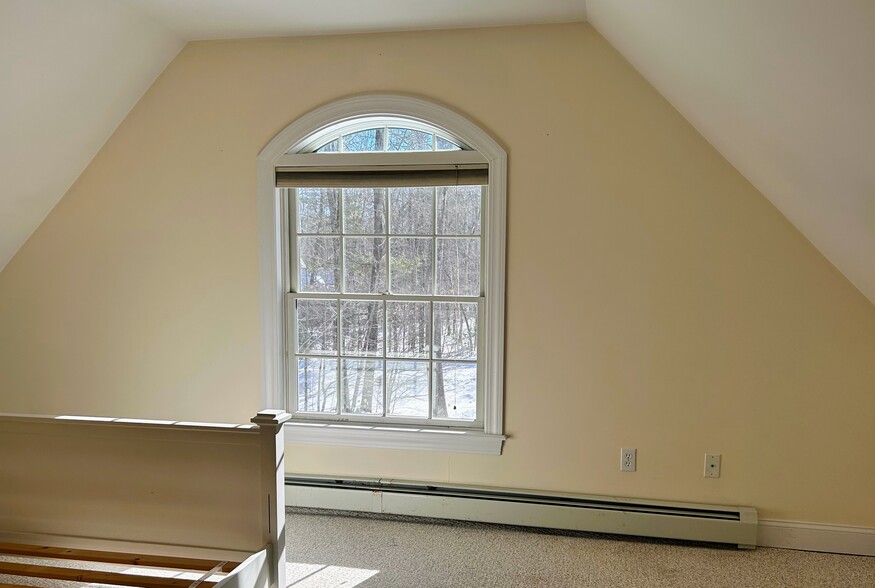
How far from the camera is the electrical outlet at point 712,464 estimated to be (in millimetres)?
2889

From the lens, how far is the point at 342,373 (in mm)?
3311

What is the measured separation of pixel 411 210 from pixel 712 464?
6.19 ft

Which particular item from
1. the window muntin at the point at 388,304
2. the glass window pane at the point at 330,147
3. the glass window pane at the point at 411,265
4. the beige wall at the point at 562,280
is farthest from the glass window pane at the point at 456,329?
the glass window pane at the point at 330,147

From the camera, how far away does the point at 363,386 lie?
3.30 metres

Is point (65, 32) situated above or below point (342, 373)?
above

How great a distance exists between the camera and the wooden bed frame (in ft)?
6.73

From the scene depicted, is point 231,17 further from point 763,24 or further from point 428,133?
point 763,24

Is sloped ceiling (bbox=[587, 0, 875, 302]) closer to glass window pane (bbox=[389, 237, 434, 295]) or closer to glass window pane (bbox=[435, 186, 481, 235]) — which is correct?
glass window pane (bbox=[435, 186, 481, 235])

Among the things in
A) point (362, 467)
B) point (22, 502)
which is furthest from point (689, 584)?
point (22, 502)

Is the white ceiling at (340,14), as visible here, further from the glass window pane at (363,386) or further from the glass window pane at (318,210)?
the glass window pane at (363,386)

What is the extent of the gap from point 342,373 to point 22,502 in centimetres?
150

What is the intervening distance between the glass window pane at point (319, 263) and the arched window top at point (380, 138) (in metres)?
0.47

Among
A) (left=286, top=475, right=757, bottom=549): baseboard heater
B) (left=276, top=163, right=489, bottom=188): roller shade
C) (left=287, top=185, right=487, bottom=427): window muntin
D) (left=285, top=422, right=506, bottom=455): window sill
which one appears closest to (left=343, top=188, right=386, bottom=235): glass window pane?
(left=287, top=185, right=487, bottom=427): window muntin

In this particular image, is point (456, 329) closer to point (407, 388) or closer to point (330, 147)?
point (407, 388)
